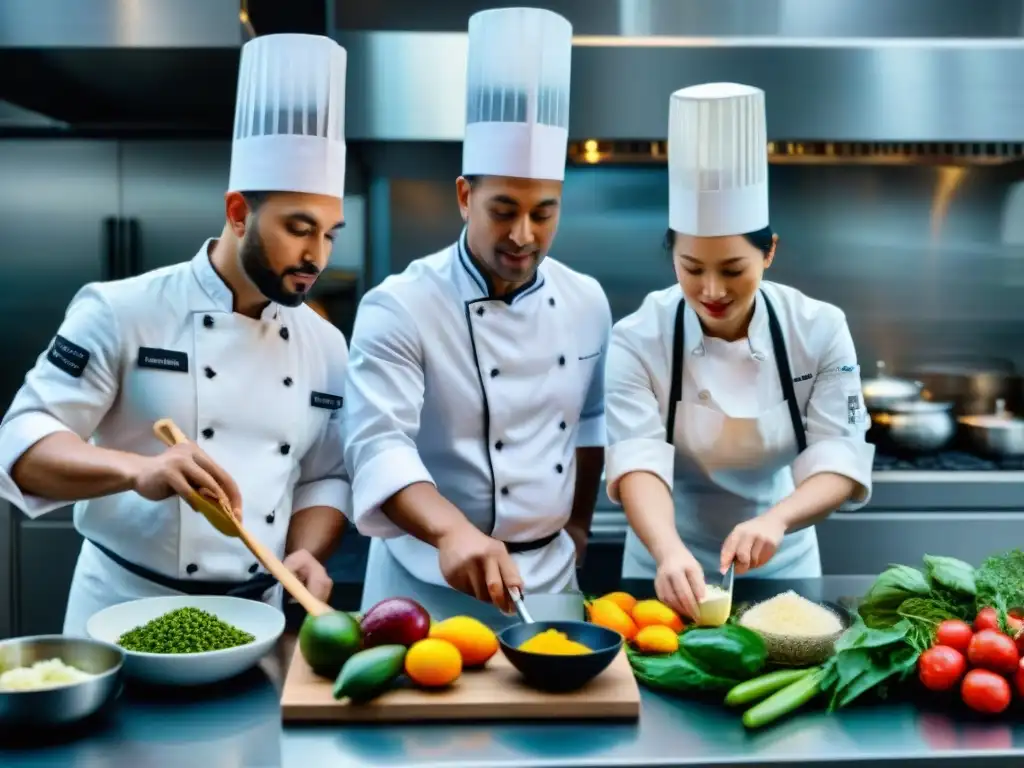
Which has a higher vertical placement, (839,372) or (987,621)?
(839,372)

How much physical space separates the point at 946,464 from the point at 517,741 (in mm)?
2512

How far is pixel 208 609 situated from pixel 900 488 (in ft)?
7.70

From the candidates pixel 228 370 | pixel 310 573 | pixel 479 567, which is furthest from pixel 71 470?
pixel 479 567

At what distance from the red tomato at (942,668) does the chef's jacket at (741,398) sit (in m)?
0.62

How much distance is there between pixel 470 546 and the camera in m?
1.65

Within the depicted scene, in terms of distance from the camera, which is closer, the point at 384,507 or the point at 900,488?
the point at 384,507

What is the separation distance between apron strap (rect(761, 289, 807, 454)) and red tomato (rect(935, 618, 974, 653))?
0.70 meters

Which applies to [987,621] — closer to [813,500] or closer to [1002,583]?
[1002,583]

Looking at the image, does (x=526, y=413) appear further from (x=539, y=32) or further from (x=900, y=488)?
(x=900, y=488)

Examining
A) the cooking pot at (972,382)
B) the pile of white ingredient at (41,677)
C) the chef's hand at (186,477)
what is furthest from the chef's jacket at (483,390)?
the cooking pot at (972,382)

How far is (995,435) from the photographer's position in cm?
339

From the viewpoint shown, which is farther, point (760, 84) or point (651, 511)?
point (760, 84)

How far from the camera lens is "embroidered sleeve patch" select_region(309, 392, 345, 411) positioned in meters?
2.01

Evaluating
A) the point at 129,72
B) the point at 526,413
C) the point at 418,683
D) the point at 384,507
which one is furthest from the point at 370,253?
the point at 418,683
